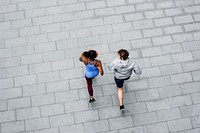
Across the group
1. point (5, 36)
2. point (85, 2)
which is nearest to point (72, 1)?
point (85, 2)

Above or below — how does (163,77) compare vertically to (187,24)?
below

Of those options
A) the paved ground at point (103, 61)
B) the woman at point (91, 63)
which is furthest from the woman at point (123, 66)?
the paved ground at point (103, 61)

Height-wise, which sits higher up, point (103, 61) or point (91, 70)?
point (103, 61)

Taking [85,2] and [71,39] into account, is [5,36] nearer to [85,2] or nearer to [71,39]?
[71,39]

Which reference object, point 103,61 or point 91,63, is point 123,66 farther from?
point 103,61

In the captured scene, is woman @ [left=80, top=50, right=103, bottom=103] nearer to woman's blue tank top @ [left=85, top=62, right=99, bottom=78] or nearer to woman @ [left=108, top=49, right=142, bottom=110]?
woman's blue tank top @ [left=85, top=62, right=99, bottom=78]

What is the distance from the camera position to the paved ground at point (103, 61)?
23.8ft

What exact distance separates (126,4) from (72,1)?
1.62 metres

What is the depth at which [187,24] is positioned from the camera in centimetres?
Answer: 864

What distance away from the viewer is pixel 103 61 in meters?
8.03

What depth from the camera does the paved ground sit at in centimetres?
725

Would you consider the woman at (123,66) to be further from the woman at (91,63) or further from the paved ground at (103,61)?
the paved ground at (103,61)

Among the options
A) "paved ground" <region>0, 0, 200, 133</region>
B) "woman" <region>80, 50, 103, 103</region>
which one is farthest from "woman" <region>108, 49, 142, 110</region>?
"paved ground" <region>0, 0, 200, 133</region>

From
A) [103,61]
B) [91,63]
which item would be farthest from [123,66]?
[103,61]
